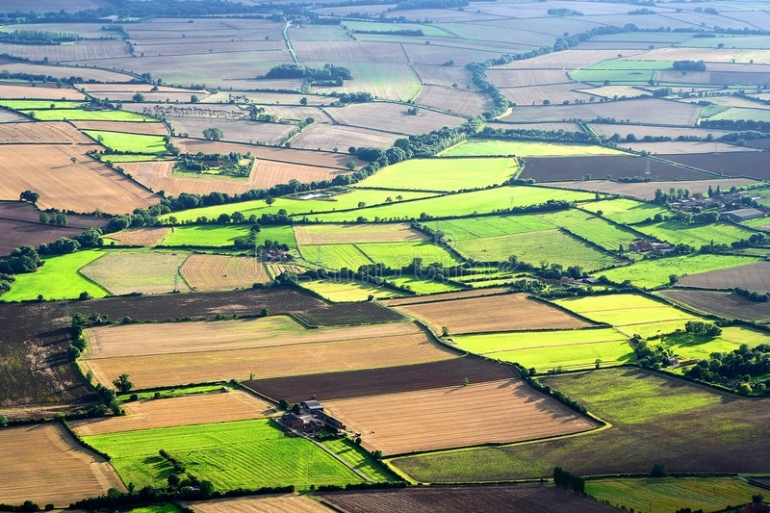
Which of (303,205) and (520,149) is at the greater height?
(520,149)

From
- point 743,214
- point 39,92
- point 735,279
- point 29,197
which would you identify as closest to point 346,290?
point 735,279

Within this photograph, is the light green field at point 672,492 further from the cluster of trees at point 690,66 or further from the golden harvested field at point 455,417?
the cluster of trees at point 690,66

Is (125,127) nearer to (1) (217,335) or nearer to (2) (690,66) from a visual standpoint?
(1) (217,335)

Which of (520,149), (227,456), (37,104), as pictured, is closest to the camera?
(227,456)

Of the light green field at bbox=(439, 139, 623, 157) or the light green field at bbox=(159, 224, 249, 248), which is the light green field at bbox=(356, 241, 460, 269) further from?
the light green field at bbox=(439, 139, 623, 157)

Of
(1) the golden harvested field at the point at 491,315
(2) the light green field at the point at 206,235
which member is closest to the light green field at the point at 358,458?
(1) the golden harvested field at the point at 491,315

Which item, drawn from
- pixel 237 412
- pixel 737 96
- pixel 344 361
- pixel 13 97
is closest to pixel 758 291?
pixel 344 361

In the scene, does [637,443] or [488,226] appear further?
[488,226]

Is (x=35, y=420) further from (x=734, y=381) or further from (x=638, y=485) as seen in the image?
(x=734, y=381)
